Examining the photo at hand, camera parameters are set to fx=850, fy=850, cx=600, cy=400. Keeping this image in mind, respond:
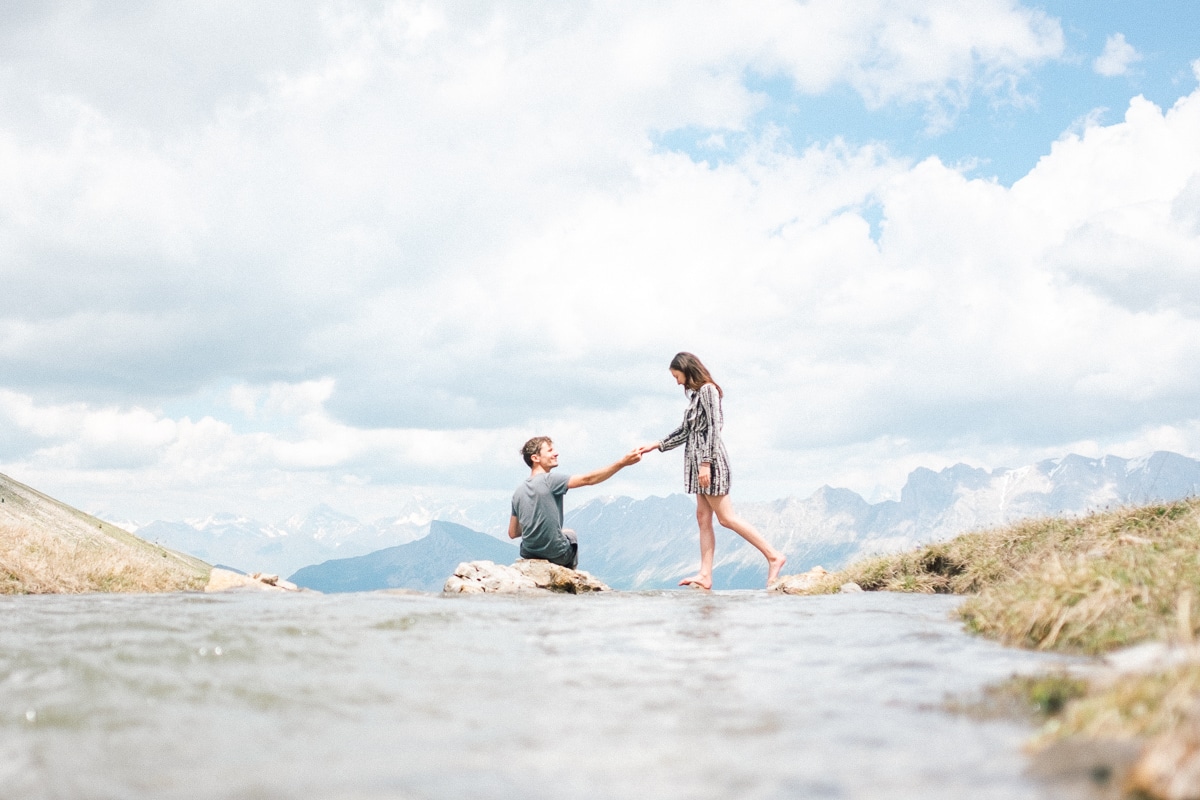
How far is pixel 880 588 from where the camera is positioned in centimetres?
1825

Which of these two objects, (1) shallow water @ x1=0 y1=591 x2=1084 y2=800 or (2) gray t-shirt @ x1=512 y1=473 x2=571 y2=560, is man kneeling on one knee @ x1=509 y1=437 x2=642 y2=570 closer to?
(2) gray t-shirt @ x1=512 y1=473 x2=571 y2=560

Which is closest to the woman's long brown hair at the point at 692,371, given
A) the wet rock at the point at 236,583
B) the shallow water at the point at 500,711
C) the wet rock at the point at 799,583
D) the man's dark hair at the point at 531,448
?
the man's dark hair at the point at 531,448

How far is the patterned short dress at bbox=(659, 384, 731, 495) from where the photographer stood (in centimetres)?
1797

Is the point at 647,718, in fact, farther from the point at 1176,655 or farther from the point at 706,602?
the point at 706,602

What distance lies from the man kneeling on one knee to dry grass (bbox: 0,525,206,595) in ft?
31.4

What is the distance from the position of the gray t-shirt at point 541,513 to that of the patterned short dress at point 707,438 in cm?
259

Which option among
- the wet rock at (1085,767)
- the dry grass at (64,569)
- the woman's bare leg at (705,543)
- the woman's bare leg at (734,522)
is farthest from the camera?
the dry grass at (64,569)

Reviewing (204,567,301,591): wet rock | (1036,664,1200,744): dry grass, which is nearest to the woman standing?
(204,567,301,591): wet rock

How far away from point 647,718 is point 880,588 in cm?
1444

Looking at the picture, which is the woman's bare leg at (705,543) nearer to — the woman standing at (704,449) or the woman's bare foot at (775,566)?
the woman standing at (704,449)

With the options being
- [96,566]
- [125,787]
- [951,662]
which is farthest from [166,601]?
[951,662]

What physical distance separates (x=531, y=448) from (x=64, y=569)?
36.6 ft

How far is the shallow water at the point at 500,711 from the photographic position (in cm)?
400

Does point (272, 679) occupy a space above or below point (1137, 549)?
below
